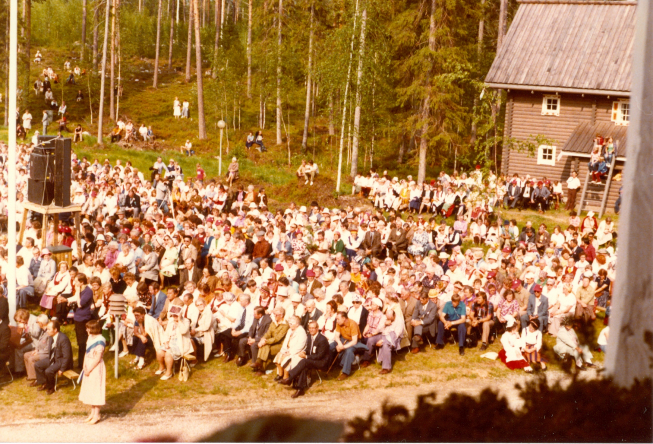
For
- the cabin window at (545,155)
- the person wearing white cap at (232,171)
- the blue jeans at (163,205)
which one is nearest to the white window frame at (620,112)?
the cabin window at (545,155)

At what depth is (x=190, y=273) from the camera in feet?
52.7

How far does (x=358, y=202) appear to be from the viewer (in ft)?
83.6

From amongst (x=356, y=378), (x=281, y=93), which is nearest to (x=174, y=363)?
(x=356, y=378)

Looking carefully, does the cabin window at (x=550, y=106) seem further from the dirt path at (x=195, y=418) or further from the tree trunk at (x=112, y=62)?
the tree trunk at (x=112, y=62)

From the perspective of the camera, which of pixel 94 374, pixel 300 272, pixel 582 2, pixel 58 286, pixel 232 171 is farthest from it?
pixel 582 2

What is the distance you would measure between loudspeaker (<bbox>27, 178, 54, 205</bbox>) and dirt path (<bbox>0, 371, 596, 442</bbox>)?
668cm

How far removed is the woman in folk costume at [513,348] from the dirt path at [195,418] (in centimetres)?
109

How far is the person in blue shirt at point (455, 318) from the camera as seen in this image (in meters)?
13.6

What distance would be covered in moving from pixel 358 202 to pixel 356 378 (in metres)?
13.2

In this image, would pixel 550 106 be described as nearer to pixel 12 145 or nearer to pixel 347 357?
pixel 347 357

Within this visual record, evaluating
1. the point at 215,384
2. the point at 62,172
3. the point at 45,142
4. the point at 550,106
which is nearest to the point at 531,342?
the point at 215,384

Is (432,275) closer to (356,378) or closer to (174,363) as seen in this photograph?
(356,378)

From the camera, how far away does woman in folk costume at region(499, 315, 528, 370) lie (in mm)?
12859

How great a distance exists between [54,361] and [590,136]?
67.4ft
